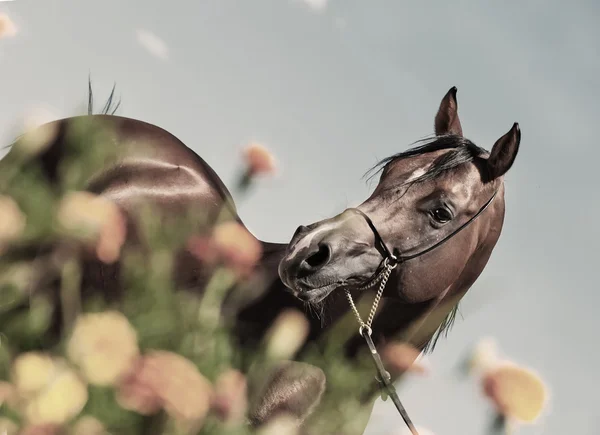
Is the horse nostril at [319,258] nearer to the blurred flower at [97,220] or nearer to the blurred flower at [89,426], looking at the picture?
the blurred flower at [97,220]

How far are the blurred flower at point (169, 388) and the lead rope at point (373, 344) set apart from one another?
155cm

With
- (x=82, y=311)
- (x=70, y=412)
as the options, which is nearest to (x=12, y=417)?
(x=70, y=412)

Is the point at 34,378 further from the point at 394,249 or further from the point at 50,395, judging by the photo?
the point at 394,249

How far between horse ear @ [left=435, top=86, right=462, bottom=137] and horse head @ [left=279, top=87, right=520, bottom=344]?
397 mm

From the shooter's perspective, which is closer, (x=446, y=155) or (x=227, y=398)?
(x=227, y=398)

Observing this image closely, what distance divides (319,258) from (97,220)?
1.29m

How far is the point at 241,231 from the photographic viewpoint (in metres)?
3.92

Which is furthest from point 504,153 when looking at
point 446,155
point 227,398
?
point 227,398

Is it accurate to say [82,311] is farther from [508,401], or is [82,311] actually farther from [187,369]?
[508,401]

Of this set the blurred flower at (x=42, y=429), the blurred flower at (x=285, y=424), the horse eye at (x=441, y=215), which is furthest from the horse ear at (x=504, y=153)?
the blurred flower at (x=42, y=429)

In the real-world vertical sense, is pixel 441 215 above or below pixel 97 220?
above

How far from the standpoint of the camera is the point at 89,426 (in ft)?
5.76

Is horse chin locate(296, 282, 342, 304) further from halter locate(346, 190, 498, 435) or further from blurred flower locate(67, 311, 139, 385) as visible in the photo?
blurred flower locate(67, 311, 139, 385)

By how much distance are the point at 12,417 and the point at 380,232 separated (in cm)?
206
